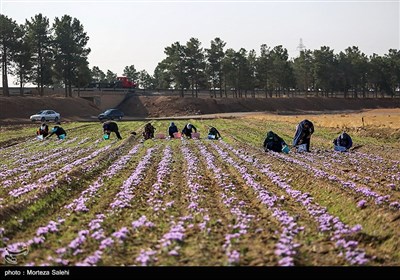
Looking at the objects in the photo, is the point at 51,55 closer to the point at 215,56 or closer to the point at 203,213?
the point at 215,56

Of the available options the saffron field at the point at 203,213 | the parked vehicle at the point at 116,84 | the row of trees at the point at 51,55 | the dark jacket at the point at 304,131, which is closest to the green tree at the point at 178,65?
the parked vehicle at the point at 116,84

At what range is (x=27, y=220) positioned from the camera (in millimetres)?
9250

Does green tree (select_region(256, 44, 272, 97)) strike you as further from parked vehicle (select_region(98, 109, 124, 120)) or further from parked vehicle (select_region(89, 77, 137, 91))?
parked vehicle (select_region(98, 109, 124, 120))

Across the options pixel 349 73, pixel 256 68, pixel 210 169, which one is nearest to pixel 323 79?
pixel 349 73

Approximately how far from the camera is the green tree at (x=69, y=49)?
2960 inches

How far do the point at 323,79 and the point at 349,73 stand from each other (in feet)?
33.3

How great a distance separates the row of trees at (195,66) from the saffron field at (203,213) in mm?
59642

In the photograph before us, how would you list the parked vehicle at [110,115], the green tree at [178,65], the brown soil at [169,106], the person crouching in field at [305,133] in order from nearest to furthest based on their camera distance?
the person crouching in field at [305,133], the parked vehicle at [110,115], the brown soil at [169,106], the green tree at [178,65]

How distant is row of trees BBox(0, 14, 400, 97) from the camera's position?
72625mm

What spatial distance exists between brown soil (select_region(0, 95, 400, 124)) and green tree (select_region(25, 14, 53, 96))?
5.66 meters

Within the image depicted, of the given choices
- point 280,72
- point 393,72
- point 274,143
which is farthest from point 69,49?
point 393,72

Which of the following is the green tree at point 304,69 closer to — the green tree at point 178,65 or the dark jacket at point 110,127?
the green tree at point 178,65

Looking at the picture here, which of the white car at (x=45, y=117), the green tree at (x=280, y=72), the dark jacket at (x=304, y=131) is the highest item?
the green tree at (x=280, y=72)
